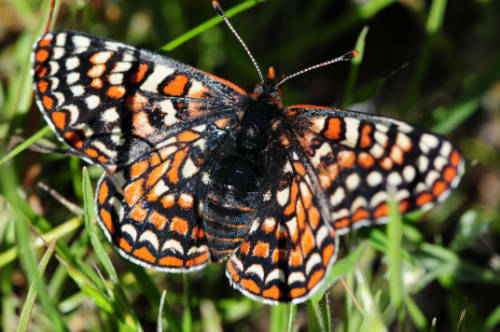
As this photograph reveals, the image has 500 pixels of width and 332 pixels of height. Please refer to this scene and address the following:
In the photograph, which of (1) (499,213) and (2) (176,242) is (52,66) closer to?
(2) (176,242)

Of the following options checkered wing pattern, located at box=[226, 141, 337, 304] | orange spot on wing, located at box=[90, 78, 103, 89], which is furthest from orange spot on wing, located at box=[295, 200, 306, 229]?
orange spot on wing, located at box=[90, 78, 103, 89]

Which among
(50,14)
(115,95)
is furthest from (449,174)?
(50,14)

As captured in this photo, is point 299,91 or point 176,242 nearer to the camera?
point 176,242

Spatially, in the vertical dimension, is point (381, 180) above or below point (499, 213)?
above

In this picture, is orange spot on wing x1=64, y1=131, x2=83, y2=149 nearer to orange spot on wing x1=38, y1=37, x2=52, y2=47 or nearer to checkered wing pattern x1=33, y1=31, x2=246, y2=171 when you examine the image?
checkered wing pattern x1=33, y1=31, x2=246, y2=171

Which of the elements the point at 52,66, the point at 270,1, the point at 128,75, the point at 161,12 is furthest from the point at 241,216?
the point at 270,1

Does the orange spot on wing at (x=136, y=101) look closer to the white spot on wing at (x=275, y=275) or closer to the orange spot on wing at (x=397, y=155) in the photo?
the white spot on wing at (x=275, y=275)

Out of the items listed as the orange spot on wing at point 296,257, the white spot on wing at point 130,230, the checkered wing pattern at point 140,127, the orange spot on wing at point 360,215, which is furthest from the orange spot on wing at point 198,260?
the orange spot on wing at point 360,215

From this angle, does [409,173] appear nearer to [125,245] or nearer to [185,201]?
[185,201]
